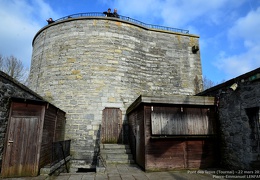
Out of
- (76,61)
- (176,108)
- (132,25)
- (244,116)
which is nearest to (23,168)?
(176,108)

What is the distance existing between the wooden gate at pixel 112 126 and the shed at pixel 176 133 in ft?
8.10

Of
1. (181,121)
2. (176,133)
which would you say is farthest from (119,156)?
(181,121)

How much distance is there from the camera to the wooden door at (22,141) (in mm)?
5051

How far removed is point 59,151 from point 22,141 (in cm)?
178

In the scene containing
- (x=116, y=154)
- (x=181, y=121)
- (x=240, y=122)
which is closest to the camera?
(x=240, y=122)

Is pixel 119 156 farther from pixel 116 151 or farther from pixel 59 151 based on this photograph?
pixel 59 151

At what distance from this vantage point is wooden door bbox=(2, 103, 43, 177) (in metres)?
5.05

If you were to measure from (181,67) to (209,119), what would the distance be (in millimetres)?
5463

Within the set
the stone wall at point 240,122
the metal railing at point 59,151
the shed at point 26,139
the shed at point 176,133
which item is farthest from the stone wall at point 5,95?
the stone wall at point 240,122

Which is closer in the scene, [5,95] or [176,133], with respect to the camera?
[5,95]

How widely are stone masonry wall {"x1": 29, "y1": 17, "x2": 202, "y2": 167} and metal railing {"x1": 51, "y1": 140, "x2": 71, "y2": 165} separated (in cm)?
84

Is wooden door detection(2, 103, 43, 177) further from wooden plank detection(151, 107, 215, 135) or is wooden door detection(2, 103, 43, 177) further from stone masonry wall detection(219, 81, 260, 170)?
stone masonry wall detection(219, 81, 260, 170)

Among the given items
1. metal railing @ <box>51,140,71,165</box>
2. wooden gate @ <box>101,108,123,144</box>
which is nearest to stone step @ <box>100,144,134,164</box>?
wooden gate @ <box>101,108,123,144</box>

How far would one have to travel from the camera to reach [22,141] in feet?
17.3
